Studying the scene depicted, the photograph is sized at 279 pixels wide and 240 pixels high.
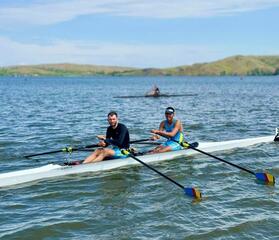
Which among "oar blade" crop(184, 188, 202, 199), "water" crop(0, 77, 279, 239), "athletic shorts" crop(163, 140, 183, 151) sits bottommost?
"water" crop(0, 77, 279, 239)

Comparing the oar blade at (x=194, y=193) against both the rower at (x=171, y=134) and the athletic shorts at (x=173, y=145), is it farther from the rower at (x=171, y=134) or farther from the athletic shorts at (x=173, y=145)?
the athletic shorts at (x=173, y=145)

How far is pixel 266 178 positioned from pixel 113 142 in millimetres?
5137

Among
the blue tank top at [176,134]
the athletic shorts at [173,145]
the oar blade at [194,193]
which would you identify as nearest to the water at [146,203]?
the oar blade at [194,193]

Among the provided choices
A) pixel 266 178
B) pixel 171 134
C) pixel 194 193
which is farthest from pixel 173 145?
pixel 194 193

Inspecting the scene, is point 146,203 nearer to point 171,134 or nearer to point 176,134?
point 171,134

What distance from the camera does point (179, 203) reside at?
39.9ft

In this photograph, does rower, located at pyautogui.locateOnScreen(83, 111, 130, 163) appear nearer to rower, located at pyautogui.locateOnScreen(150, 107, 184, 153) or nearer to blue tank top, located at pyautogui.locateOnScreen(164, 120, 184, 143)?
rower, located at pyautogui.locateOnScreen(150, 107, 184, 153)

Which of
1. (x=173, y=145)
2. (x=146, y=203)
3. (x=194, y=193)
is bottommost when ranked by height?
(x=146, y=203)

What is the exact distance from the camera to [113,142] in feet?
50.6

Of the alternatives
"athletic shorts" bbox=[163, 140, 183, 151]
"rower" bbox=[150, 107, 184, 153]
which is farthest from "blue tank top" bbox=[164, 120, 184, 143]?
"athletic shorts" bbox=[163, 140, 183, 151]

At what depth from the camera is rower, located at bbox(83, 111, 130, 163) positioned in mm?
15414

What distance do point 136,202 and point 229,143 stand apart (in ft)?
27.8

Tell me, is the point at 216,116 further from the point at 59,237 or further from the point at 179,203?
the point at 59,237

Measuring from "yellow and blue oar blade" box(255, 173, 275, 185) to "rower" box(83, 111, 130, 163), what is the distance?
181 inches
